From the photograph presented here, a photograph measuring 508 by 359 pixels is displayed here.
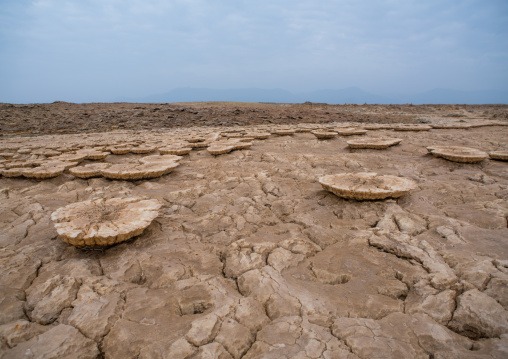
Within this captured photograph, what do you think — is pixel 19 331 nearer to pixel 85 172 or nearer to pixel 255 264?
pixel 255 264

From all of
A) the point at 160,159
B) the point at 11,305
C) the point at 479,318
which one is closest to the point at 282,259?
the point at 479,318

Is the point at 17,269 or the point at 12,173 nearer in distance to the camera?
the point at 17,269

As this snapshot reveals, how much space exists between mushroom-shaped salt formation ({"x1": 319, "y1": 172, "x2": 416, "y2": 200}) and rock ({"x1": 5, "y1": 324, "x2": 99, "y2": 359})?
270 cm

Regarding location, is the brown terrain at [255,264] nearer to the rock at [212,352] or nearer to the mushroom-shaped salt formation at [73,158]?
the rock at [212,352]

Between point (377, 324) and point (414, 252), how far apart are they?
3.01 feet

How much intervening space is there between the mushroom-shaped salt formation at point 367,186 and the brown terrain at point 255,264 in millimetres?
25

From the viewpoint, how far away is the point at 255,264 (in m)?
2.15

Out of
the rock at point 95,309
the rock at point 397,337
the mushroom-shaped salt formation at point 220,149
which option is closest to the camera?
the rock at point 397,337

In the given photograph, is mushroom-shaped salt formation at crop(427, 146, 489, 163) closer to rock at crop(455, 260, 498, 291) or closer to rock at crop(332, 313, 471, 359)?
rock at crop(455, 260, 498, 291)

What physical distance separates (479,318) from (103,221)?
9.66 feet

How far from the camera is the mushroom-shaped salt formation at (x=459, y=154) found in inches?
168

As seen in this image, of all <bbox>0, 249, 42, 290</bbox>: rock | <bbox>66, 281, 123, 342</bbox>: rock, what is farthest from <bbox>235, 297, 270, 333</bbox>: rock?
<bbox>0, 249, 42, 290</bbox>: rock

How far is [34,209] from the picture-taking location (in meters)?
3.19

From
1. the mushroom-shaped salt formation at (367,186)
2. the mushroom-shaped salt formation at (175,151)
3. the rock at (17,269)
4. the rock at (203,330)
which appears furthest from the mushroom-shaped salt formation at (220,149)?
the rock at (203,330)
